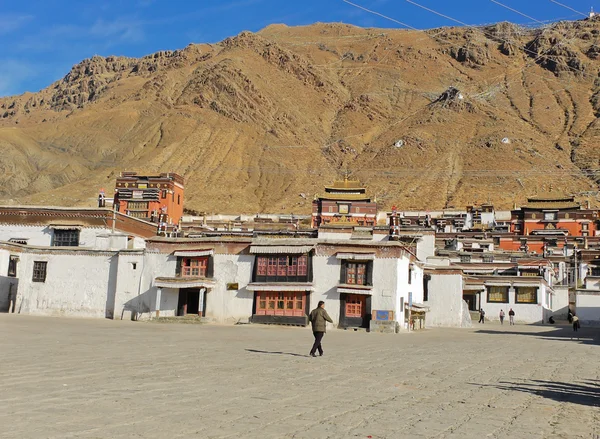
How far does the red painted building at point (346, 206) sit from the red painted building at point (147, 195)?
18.0m

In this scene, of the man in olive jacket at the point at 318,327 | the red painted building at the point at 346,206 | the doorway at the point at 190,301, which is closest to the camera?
the man in olive jacket at the point at 318,327

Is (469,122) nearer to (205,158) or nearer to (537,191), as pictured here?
(537,191)

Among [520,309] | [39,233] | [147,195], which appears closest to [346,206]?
[147,195]

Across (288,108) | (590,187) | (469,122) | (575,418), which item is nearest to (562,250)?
(590,187)

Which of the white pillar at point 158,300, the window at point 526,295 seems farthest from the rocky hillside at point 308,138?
the white pillar at point 158,300

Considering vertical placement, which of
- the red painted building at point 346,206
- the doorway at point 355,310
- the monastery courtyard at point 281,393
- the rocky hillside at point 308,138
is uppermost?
the rocky hillside at point 308,138

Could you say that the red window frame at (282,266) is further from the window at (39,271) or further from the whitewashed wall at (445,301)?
the window at (39,271)

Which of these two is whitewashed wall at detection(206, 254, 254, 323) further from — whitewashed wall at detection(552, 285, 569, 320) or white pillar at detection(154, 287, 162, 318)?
whitewashed wall at detection(552, 285, 569, 320)

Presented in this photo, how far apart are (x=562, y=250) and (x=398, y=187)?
5743 centimetres

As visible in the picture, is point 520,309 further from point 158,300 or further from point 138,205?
point 138,205

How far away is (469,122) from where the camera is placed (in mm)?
156500

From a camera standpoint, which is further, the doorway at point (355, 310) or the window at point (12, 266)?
the window at point (12, 266)

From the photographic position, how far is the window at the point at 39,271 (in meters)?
38.0

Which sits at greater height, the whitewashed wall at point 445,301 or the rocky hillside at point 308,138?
the rocky hillside at point 308,138
